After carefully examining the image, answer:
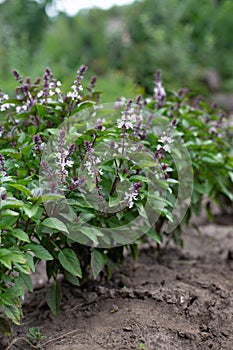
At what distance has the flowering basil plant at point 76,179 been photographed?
84.9 inches

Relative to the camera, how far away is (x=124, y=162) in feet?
8.36

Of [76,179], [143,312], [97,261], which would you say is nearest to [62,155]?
[76,179]

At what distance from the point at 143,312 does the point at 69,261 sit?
499 mm

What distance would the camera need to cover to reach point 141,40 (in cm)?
1214

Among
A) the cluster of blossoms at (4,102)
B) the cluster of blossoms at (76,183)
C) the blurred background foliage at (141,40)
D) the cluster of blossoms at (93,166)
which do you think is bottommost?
the cluster of blossoms at (76,183)

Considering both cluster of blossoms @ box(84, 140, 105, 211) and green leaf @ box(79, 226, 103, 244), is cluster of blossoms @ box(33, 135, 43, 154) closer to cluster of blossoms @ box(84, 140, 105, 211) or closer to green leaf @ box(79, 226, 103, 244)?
cluster of blossoms @ box(84, 140, 105, 211)

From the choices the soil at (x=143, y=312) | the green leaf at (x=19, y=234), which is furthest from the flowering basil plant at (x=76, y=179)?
the soil at (x=143, y=312)

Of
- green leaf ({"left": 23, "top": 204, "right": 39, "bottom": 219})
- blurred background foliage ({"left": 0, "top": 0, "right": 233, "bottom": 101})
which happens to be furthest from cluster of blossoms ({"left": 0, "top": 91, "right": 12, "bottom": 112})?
blurred background foliage ({"left": 0, "top": 0, "right": 233, "bottom": 101})

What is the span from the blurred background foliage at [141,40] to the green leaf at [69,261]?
7.22 meters

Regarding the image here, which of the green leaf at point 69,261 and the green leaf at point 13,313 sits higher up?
the green leaf at point 69,261

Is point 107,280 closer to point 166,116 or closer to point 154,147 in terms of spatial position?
point 154,147

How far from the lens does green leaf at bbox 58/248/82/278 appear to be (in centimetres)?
236

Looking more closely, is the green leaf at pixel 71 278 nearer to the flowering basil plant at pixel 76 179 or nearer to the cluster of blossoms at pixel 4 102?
the flowering basil plant at pixel 76 179

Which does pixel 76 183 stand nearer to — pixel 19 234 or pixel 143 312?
pixel 19 234
